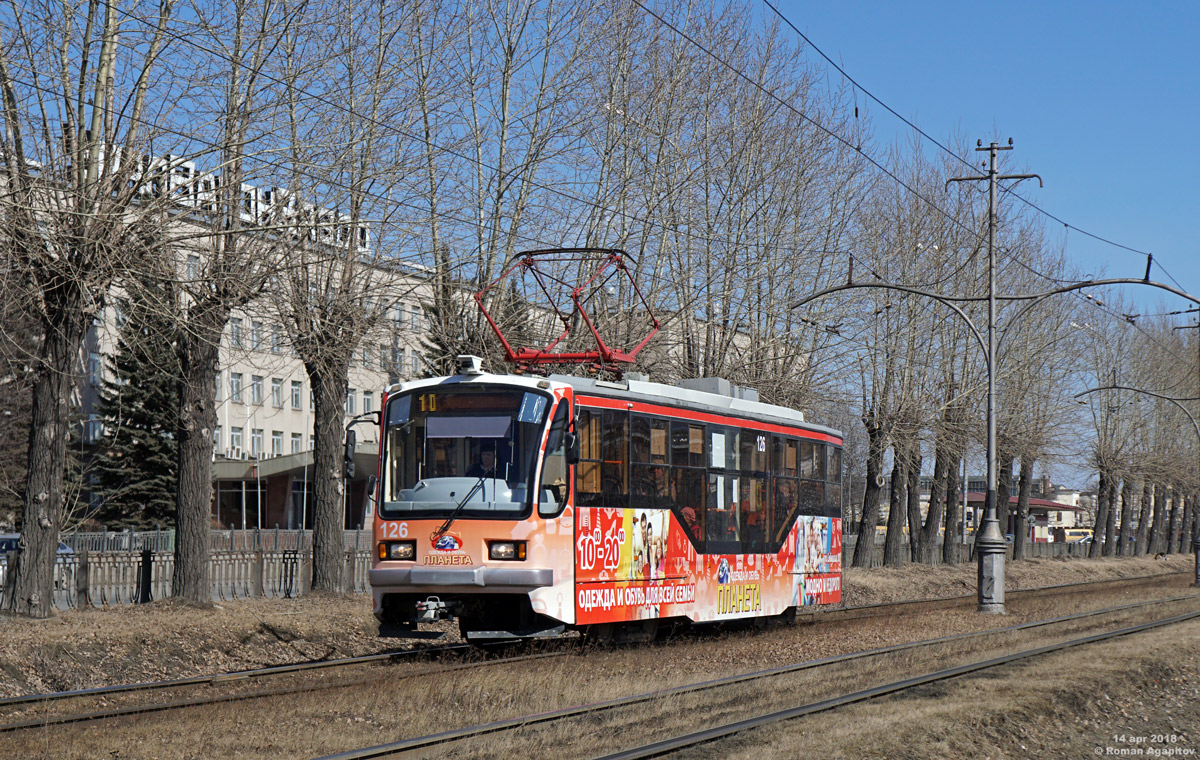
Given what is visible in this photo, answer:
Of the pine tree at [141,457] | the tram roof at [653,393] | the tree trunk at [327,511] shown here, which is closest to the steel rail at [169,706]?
the tram roof at [653,393]

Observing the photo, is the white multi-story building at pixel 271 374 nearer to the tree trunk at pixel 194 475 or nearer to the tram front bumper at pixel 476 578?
the tree trunk at pixel 194 475

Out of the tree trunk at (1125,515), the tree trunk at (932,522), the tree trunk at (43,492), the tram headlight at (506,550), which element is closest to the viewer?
the tram headlight at (506,550)

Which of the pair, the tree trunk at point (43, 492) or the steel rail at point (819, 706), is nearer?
the steel rail at point (819, 706)

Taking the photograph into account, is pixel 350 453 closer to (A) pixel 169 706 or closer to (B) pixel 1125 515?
(A) pixel 169 706

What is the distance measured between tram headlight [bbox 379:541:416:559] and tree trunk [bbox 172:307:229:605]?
610 centimetres

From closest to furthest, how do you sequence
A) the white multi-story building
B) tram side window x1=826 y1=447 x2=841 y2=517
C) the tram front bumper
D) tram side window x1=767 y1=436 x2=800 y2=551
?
the tram front bumper
the white multi-story building
tram side window x1=767 y1=436 x2=800 y2=551
tram side window x1=826 y1=447 x2=841 y2=517

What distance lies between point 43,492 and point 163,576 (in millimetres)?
6349

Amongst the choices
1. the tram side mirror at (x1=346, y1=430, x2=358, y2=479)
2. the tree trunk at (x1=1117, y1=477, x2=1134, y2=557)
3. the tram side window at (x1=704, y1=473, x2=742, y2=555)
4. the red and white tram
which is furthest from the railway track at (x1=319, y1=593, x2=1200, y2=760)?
the tree trunk at (x1=1117, y1=477, x2=1134, y2=557)

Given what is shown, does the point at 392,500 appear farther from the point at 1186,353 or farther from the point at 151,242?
the point at 1186,353

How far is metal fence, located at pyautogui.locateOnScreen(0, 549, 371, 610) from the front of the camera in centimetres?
2069

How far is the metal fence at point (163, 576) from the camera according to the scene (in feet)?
67.9

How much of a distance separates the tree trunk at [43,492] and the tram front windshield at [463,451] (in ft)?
14.5

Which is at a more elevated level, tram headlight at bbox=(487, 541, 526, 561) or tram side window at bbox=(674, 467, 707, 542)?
tram side window at bbox=(674, 467, 707, 542)

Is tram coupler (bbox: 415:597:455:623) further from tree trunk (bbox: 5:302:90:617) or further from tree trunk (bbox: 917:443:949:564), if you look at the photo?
tree trunk (bbox: 917:443:949:564)
